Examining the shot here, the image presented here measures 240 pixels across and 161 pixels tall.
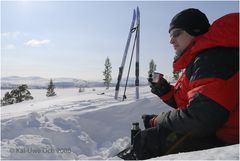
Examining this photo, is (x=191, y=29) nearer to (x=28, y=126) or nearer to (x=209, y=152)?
(x=209, y=152)

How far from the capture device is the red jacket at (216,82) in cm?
215

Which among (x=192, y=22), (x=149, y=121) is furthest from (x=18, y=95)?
(x=192, y=22)

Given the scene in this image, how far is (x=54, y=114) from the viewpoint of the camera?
6234mm

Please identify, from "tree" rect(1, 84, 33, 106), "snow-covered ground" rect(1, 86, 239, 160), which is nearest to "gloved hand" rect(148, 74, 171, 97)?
"snow-covered ground" rect(1, 86, 239, 160)

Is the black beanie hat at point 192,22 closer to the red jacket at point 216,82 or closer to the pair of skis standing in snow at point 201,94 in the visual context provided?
the pair of skis standing in snow at point 201,94

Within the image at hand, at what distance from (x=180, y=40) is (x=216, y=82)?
71 cm

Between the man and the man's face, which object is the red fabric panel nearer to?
the man

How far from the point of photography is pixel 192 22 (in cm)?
266

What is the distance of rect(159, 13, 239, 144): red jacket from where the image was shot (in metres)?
2.15

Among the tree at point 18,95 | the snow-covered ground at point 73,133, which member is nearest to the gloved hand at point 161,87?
the snow-covered ground at point 73,133

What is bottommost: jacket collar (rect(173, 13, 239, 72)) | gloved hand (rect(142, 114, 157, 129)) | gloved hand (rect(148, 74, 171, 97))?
gloved hand (rect(142, 114, 157, 129))

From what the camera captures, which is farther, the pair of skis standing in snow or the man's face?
the man's face

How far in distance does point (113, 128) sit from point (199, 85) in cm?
379

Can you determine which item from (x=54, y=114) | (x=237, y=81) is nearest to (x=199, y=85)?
(x=237, y=81)
